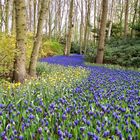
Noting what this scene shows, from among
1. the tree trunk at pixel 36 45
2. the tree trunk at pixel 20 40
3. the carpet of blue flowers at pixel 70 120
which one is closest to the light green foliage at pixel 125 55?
the tree trunk at pixel 36 45

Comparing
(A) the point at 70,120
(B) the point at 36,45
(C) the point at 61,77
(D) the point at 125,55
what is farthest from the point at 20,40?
(D) the point at 125,55

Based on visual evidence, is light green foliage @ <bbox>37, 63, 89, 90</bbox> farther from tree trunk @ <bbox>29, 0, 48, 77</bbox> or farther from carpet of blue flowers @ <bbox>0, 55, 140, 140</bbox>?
carpet of blue flowers @ <bbox>0, 55, 140, 140</bbox>

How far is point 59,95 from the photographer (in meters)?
5.43

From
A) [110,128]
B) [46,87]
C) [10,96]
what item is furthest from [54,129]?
[46,87]

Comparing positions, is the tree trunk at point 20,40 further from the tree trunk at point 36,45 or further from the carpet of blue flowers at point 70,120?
the carpet of blue flowers at point 70,120

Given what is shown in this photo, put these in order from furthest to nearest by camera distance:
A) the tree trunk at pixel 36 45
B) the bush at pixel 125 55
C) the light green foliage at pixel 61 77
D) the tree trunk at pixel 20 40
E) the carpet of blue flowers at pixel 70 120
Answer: the bush at pixel 125 55, the tree trunk at pixel 36 45, the tree trunk at pixel 20 40, the light green foliage at pixel 61 77, the carpet of blue flowers at pixel 70 120

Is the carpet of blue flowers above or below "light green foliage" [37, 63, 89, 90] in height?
above

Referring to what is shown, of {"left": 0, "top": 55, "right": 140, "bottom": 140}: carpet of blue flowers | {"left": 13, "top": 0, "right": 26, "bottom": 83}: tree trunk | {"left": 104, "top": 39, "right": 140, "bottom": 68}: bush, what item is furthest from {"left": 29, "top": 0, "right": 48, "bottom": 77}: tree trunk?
{"left": 104, "top": 39, "right": 140, "bottom": 68}: bush

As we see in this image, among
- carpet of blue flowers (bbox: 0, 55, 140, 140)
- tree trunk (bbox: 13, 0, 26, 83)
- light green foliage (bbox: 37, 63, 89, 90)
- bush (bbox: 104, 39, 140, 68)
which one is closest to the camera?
carpet of blue flowers (bbox: 0, 55, 140, 140)

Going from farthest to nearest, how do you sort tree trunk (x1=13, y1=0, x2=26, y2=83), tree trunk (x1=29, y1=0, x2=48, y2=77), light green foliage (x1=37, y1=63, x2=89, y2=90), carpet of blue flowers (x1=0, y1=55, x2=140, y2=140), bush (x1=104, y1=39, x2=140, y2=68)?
bush (x1=104, y1=39, x2=140, y2=68), tree trunk (x1=29, y1=0, x2=48, y2=77), tree trunk (x1=13, y1=0, x2=26, y2=83), light green foliage (x1=37, y1=63, x2=89, y2=90), carpet of blue flowers (x1=0, y1=55, x2=140, y2=140)

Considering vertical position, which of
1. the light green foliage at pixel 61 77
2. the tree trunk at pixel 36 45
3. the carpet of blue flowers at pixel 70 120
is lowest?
the light green foliage at pixel 61 77

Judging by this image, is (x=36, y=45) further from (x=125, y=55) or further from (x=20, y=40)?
(x=125, y=55)

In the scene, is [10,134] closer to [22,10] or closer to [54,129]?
[54,129]

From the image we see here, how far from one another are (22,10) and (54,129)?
17.1ft
